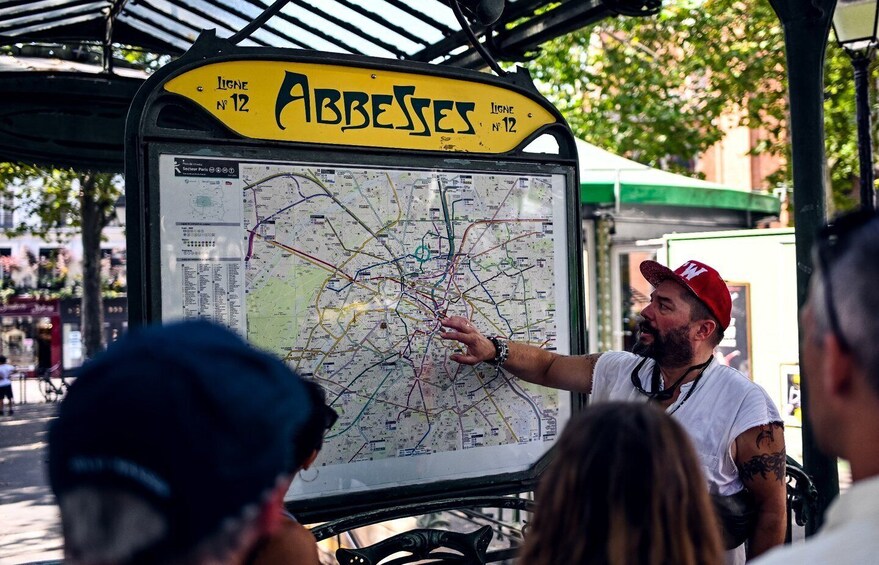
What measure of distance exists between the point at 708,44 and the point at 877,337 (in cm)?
1439

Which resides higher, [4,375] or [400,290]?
[400,290]

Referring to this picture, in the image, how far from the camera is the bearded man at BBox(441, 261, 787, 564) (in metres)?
2.71

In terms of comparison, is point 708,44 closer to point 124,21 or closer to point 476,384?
point 124,21

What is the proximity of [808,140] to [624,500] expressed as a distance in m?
2.54

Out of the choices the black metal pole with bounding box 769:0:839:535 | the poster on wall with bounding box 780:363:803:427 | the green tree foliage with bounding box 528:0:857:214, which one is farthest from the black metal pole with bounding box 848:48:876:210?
the green tree foliage with bounding box 528:0:857:214

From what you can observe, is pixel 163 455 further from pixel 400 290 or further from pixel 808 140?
pixel 808 140

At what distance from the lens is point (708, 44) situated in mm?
14320

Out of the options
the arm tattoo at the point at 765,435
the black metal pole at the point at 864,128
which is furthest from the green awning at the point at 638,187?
the arm tattoo at the point at 765,435

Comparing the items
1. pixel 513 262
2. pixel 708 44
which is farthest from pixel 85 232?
pixel 513 262

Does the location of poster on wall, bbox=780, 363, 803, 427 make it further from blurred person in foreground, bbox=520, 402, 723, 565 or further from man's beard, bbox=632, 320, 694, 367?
blurred person in foreground, bbox=520, 402, 723, 565

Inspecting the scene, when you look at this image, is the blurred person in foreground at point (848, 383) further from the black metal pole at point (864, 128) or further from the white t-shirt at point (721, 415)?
the black metal pole at point (864, 128)

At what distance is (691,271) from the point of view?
123 inches

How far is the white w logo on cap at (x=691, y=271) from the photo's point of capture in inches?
122

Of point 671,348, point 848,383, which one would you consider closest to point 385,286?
point 671,348
